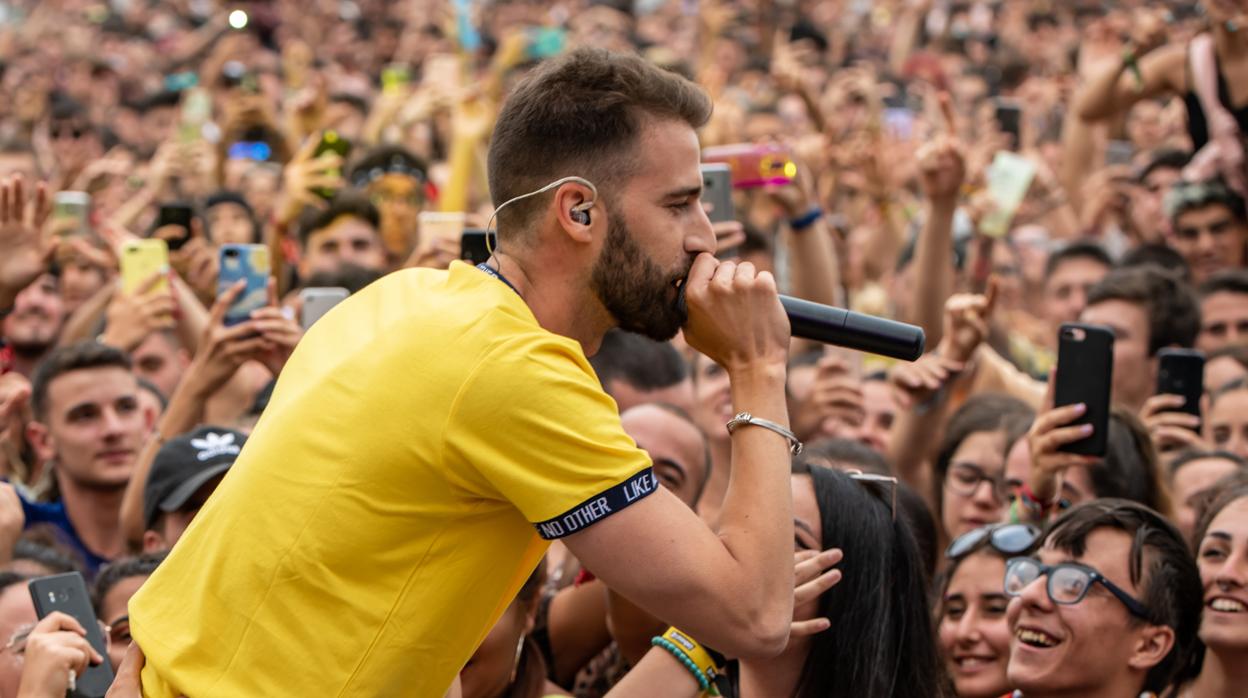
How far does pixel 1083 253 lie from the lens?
312 inches

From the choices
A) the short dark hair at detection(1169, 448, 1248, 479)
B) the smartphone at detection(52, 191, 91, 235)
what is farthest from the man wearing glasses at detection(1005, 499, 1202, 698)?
the smartphone at detection(52, 191, 91, 235)

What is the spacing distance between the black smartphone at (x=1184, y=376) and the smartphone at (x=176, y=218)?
4.31 metres

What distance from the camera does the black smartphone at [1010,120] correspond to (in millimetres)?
9453

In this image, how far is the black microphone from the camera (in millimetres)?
2955

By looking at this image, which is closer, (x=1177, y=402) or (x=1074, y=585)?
(x=1074, y=585)

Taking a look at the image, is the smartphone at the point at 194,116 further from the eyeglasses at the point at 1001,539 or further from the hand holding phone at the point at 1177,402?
Result: the eyeglasses at the point at 1001,539

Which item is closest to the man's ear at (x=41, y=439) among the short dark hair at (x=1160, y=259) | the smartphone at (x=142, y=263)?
the smartphone at (x=142, y=263)

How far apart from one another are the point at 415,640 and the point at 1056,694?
6.30ft

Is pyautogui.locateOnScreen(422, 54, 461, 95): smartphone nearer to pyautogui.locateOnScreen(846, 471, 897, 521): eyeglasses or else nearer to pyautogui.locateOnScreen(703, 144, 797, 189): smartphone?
pyautogui.locateOnScreen(703, 144, 797, 189): smartphone

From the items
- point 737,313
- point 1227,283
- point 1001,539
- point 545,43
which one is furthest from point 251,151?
point 737,313

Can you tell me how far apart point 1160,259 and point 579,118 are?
5547 millimetres

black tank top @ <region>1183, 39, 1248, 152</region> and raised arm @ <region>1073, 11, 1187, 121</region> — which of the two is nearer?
black tank top @ <region>1183, 39, 1248, 152</region>

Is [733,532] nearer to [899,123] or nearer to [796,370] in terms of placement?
[796,370]

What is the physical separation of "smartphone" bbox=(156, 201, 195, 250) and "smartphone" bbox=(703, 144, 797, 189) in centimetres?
268
